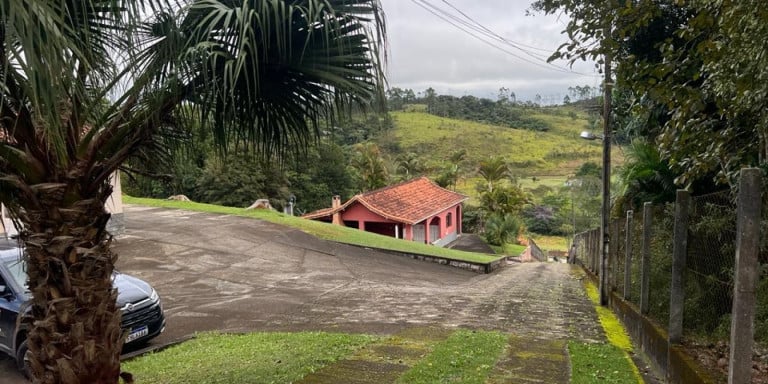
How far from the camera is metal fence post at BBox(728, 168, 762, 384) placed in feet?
10.5

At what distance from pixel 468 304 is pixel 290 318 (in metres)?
3.61

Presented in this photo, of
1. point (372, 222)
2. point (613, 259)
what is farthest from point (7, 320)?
point (372, 222)

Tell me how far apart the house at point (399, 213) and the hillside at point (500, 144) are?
Answer: 35.3 meters

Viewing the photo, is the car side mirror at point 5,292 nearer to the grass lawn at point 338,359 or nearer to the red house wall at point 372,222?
the grass lawn at point 338,359

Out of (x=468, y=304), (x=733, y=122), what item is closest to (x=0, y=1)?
(x=733, y=122)

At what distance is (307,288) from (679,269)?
872 centimetres

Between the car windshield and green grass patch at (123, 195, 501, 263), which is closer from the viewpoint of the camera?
the car windshield

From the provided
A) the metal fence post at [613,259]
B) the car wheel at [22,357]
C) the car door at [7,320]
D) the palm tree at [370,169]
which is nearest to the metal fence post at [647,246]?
the metal fence post at [613,259]

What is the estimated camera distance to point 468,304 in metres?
10.4

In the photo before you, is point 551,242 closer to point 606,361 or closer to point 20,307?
point 606,361

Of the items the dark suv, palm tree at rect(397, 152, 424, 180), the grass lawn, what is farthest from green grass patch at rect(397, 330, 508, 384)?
palm tree at rect(397, 152, 424, 180)

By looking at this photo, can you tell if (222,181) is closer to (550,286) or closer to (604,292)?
(550,286)

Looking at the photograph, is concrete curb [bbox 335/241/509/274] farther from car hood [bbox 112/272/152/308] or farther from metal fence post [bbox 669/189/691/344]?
metal fence post [bbox 669/189/691/344]

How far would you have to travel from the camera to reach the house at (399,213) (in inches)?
1193
